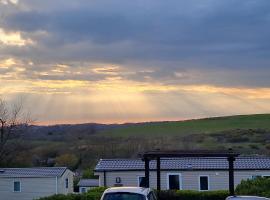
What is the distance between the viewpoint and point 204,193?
39875 mm

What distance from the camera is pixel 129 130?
125875 millimetres

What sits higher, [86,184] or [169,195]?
[169,195]

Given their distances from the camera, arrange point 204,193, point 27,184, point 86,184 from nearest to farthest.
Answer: point 204,193
point 27,184
point 86,184

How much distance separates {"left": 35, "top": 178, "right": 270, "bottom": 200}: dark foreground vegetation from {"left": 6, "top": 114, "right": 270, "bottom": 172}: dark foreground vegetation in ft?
124

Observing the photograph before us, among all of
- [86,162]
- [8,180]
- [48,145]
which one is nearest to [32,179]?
[8,180]

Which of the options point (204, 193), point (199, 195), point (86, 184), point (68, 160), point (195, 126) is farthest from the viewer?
point (195, 126)

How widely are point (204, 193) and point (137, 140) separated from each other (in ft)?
207

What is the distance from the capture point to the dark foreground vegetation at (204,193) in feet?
99.0

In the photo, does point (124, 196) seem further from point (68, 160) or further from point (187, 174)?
point (68, 160)

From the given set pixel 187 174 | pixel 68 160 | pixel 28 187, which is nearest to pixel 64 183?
pixel 28 187

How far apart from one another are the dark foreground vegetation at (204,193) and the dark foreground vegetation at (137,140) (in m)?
37.8

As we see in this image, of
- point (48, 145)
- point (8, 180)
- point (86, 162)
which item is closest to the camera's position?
point (8, 180)

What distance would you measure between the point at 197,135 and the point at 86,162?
22976mm

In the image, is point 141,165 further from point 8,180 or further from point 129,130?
point 129,130
